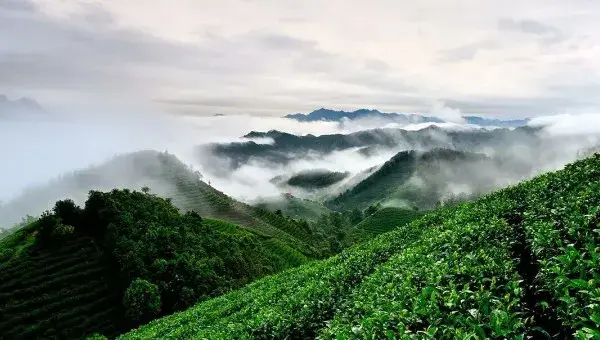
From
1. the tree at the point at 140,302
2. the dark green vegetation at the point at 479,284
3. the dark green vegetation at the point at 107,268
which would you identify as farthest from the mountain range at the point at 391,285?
the dark green vegetation at the point at 107,268

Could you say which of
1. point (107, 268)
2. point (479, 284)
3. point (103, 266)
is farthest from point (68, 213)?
point (479, 284)

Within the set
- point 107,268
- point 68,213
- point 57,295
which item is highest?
point 68,213

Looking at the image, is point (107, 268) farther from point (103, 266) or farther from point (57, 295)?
point (57, 295)

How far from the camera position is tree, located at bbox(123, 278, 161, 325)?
7756 centimetres

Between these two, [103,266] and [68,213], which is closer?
[103,266]

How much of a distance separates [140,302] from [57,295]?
1631cm

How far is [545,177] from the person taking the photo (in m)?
27.9

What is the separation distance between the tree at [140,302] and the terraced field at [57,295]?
14.1 ft

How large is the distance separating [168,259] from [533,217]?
86.8 metres

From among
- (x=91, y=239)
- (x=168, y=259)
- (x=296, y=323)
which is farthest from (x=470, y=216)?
(x=91, y=239)

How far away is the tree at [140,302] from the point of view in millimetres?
77562

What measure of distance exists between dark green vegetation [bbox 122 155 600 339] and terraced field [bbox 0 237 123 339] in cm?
5678

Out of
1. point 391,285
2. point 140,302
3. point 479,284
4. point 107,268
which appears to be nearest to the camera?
point 479,284

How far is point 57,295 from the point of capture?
79.6 meters
